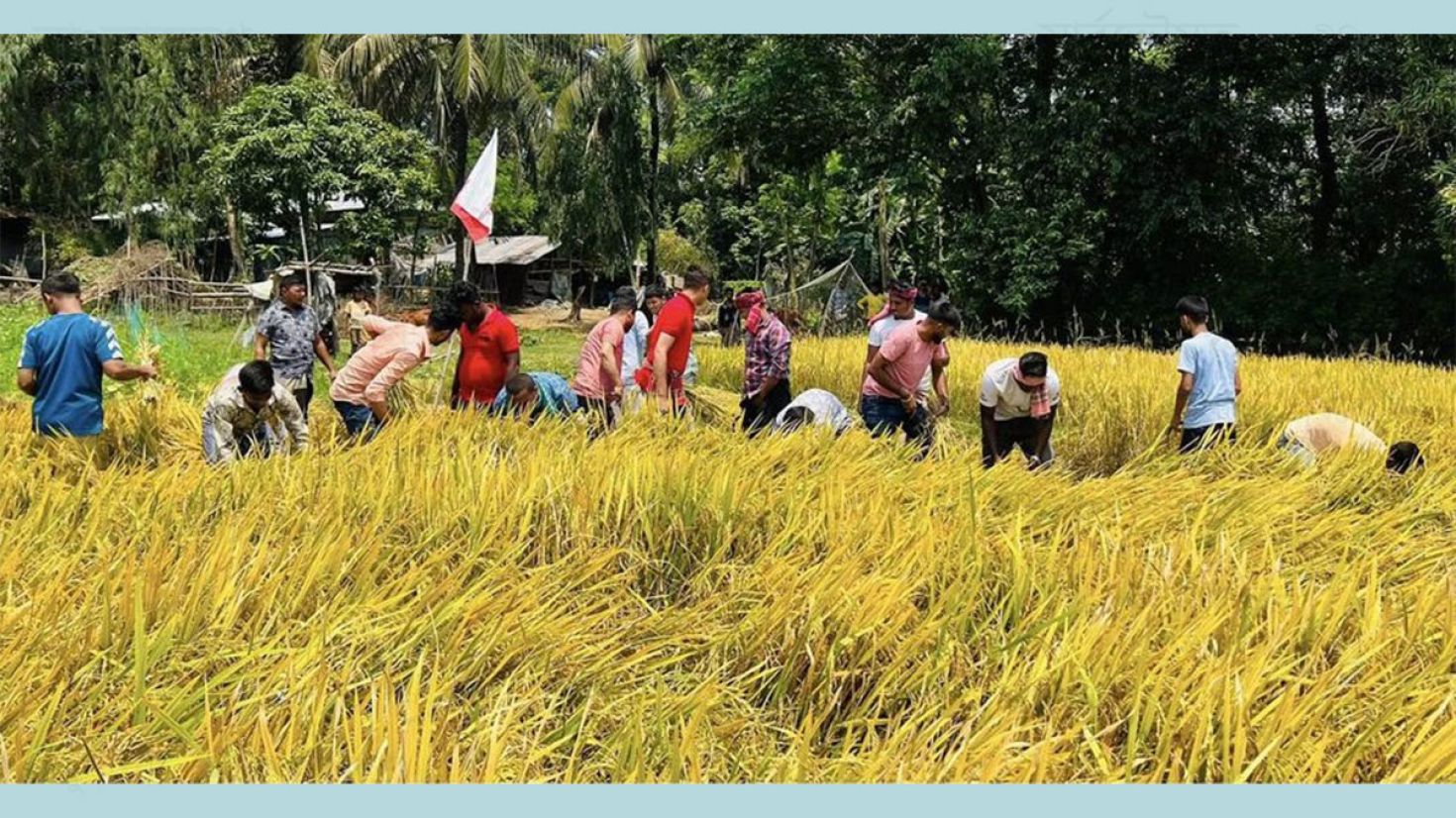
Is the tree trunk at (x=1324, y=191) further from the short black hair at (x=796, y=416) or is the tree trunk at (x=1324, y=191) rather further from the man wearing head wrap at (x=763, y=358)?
the short black hair at (x=796, y=416)

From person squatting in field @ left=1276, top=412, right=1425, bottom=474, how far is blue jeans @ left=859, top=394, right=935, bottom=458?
1.51 m

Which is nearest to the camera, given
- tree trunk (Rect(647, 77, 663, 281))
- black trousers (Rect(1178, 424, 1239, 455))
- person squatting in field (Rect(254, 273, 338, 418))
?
black trousers (Rect(1178, 424, 1239, 455))

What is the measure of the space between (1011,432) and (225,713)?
3.64m

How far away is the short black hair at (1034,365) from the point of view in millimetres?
4184

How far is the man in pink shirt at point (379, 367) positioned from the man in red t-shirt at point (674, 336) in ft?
3.11

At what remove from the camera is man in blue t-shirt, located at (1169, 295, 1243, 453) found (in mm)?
4594

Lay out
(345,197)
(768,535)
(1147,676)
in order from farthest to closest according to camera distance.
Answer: (345,197) < (768,535) < (1147,676)

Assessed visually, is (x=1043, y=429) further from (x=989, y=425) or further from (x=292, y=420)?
(x=292, y=420)

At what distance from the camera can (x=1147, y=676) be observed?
1.82 metres

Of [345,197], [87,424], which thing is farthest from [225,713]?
[345,197]

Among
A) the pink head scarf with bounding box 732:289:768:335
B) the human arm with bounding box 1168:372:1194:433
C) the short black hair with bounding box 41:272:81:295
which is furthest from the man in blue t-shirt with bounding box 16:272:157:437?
the human arm with bounding box 1168:372:1194:433

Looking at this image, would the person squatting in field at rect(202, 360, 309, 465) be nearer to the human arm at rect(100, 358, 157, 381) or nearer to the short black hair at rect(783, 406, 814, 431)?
the human arm at rect(100, 358, 157, 381)

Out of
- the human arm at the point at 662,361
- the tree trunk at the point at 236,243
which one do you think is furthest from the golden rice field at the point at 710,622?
the tree trunk at the point at 236,243

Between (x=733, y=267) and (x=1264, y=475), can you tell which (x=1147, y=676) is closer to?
(x=1264, y=475)
